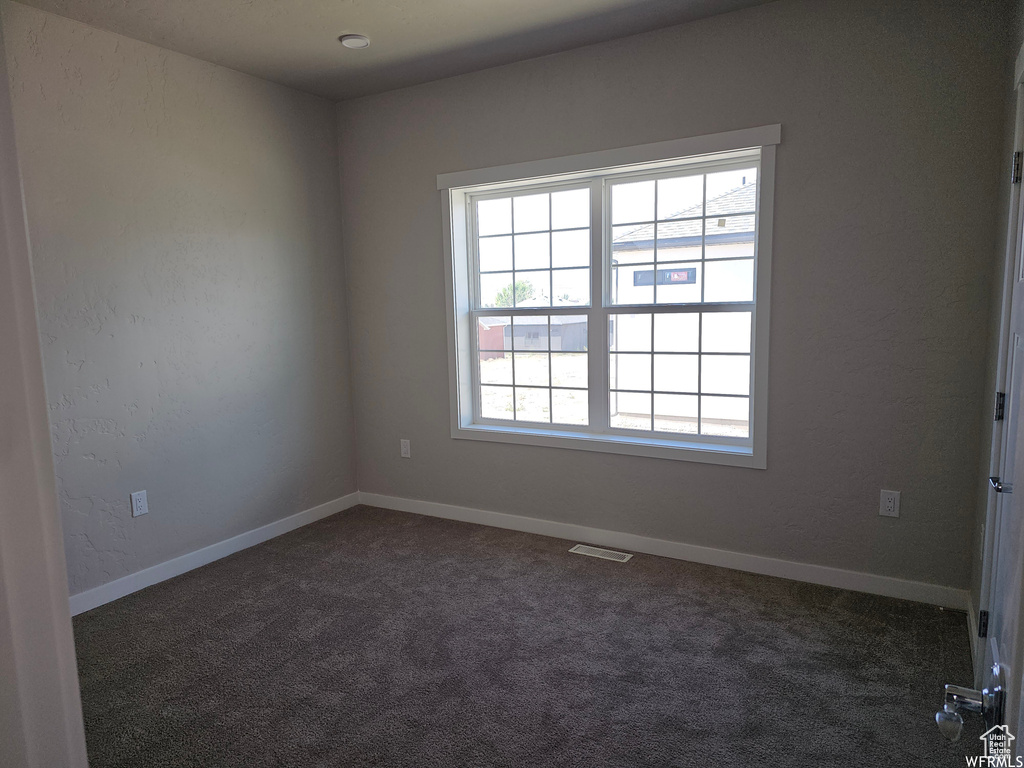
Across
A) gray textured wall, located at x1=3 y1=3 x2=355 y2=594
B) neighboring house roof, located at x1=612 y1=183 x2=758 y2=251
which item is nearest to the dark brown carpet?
gray textured wall, located at x1=3 y1=3 x2=355 y2=594

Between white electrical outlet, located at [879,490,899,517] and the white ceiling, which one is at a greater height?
the white ceiling

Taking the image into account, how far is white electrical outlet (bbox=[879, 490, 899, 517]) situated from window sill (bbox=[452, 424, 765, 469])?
549 millimetres

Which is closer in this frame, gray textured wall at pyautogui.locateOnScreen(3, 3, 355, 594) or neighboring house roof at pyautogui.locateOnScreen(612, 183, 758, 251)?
gray textured wall at pyautogui.locateOnScreen(3, 3, 355, 594)

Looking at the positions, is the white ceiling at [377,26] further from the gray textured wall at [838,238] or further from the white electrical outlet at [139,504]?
the white electrical outlet at [139,504]

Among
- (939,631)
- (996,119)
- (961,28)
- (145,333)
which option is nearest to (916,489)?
(939,631)

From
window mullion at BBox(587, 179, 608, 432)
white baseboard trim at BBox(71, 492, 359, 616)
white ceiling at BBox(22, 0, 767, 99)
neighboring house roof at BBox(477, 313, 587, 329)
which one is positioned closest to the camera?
white ceiling at BBox(22, 0, 767, 99)

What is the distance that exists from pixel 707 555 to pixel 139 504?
3060 mm

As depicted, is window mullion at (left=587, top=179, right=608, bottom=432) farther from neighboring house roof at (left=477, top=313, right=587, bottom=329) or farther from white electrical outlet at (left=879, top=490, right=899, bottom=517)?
white electrical outlet at (left=879, top=490, right=899, bottom=517)

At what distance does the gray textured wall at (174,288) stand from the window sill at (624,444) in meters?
1.20

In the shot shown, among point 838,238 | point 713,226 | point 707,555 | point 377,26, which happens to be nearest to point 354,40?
point 377,26

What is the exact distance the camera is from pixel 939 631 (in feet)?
8.62

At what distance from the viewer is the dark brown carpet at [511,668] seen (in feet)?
6.62

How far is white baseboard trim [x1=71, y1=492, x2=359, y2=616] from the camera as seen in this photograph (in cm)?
309

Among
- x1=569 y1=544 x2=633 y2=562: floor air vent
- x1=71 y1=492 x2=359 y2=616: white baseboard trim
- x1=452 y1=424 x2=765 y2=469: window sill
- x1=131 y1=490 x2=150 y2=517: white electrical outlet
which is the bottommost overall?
x1=569 y1=544 x2=633 y2=562: floor air vent
